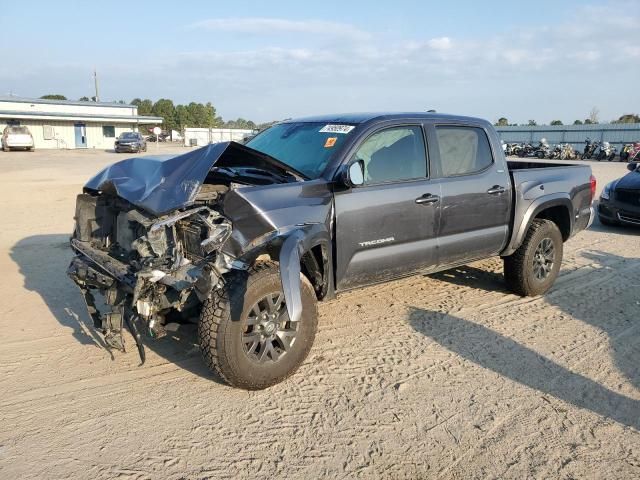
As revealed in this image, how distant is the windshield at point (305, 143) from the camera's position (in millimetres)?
4305

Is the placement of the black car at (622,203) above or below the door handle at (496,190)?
below

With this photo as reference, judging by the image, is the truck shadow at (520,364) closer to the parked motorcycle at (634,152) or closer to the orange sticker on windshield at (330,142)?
the orange sticker on windshield at (330,142)

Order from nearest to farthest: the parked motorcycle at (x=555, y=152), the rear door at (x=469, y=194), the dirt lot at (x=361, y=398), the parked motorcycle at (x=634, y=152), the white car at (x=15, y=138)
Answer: the dirt lot at (x=361, y=398), the rear door at (x=469, y=194), the parked motorcycle at (x=634, y=152), the white car at (x=15, y=138), the parked motorcycle at (x=555, y=152)

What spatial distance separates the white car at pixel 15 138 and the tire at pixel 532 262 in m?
36.8

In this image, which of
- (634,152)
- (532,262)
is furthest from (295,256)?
(634,152)

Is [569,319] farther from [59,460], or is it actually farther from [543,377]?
[59,460]

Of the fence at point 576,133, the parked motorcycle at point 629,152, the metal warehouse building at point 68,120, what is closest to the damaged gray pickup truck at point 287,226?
the parked motorcycle at point 629,152

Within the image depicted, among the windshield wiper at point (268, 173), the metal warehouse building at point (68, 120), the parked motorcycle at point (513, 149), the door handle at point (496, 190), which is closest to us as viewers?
the windshield wiper at point (268, 173)

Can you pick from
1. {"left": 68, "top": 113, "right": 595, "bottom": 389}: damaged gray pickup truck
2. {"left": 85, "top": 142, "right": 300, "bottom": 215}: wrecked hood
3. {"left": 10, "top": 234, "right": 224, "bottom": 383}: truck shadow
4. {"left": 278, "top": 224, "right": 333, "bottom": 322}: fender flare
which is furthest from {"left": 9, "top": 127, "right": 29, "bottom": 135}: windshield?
{"left": 278, "top": 224, "right": 333, "bottom": 322}: fender flare

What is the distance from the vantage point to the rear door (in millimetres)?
4781

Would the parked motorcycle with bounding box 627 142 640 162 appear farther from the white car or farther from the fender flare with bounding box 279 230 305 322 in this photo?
the white car

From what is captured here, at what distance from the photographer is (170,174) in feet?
12.0

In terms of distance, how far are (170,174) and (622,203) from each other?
29.5ft

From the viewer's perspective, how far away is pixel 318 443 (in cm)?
307
